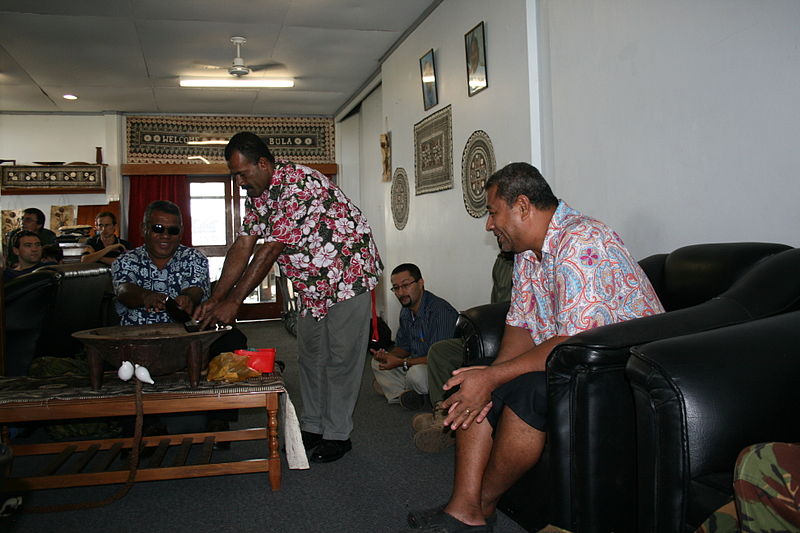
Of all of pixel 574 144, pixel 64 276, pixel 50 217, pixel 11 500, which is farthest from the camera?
pixel 50 217

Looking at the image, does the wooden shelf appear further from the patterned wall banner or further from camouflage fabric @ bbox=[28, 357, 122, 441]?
camouflage fabric @ bbox=[28, 357, 122, 441]

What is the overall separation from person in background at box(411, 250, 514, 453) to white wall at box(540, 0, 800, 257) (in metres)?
0.52

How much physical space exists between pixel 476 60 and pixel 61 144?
6650mm

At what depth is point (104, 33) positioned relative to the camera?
559 centimetres

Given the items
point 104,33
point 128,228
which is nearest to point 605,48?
point 104,33

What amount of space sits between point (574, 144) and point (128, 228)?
715cm

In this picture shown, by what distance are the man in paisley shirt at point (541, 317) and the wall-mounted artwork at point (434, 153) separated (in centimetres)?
276

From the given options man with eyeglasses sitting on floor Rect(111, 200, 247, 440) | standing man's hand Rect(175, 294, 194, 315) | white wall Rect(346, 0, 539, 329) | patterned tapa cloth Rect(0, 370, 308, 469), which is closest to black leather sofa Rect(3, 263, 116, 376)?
man with eyeglasses sitting on floor Rect(111, 200, 247, 440)

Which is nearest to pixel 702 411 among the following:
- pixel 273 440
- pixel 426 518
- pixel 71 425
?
pixel 426 518

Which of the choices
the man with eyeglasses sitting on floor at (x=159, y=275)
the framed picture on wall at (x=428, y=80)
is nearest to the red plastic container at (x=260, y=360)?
the man with eyeglasses sitting on floor at (x=159, y=275)

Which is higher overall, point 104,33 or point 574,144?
point 104,33

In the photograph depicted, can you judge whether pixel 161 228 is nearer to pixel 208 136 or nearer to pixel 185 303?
pixel 185 303

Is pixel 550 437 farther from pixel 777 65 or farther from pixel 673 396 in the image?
pixel 777 65

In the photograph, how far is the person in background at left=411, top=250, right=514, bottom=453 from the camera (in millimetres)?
3014
